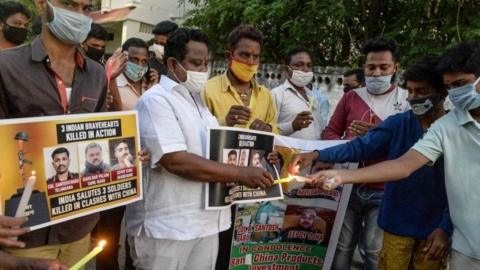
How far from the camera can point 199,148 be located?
2.52 meters

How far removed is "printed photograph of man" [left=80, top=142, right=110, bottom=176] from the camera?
213 centimetres

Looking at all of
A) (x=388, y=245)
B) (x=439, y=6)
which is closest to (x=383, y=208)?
(x=388, y=245)

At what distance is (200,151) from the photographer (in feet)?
8.27

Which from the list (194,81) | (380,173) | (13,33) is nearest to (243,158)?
(194,81)

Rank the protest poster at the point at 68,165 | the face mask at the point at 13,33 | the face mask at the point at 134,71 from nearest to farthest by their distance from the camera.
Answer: the protest poster at the point at 68,165 → the face mask at the point at 134,71 → the face mask at the point at 13,33

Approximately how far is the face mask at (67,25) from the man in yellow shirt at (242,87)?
1238 mm

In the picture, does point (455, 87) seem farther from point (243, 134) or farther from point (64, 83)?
point (64, 83)

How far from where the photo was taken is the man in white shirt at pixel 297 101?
12.6ft

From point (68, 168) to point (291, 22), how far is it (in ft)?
24.7

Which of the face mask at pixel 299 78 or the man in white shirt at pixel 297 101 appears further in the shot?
the face mask at pixel 299 78

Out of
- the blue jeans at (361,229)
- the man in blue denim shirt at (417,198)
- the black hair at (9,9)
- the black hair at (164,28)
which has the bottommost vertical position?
the blue jeans at (361,229)

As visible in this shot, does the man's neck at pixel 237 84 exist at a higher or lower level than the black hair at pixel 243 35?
lower

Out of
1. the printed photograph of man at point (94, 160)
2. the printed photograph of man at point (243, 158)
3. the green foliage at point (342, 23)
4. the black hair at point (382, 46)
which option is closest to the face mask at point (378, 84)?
the black hair at point (382, 46)

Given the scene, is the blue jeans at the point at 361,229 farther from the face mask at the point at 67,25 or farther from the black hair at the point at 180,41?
the face mask at the point at 67,25
